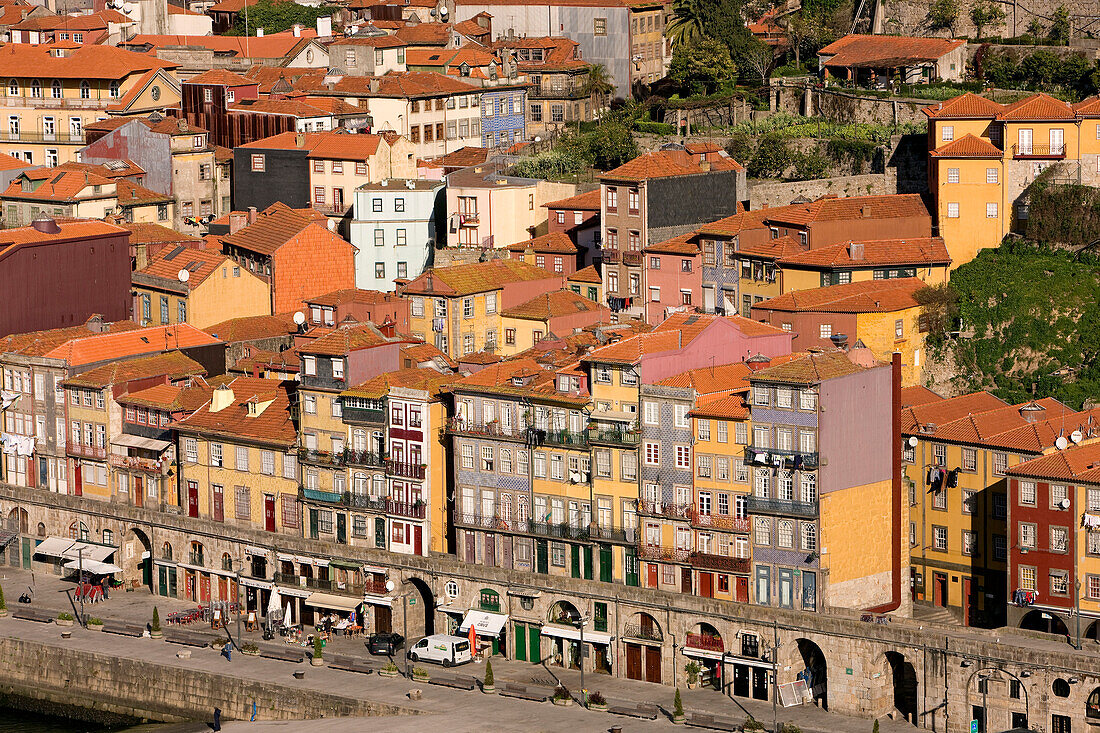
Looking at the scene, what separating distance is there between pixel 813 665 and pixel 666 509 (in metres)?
8.39

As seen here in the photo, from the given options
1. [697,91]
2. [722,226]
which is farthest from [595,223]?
[697,91]

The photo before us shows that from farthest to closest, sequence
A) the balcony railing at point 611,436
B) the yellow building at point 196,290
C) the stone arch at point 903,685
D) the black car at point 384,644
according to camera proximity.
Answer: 1. the yellow building at point 196,290
2. the black car at point 384,644
3. the balcony railing at point 611,436
4. the stone arch at point 903,685

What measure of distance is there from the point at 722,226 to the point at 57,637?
37.2 meters

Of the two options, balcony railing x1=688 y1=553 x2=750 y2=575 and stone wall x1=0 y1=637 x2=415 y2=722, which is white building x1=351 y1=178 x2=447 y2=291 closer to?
stone wall x1=0 y1=637 x2=415 y2=722

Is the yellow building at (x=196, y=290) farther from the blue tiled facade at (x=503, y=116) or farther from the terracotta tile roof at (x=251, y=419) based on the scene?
the blue tiled facade at (x=503, y=116)

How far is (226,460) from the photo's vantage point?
11506cm

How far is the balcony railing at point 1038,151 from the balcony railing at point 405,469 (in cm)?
3303

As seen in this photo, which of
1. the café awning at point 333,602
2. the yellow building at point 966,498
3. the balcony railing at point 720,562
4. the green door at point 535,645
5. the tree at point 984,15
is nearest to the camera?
the balcony railing at point 720,562

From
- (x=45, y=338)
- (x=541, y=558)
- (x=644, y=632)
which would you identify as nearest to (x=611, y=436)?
(x=541, y=558)

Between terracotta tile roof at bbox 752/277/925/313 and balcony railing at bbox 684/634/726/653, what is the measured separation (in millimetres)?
20050

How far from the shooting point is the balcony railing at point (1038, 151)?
405 ft

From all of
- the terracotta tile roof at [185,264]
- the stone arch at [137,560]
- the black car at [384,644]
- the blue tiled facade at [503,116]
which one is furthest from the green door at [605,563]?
the blue tiled facade at [503,116]

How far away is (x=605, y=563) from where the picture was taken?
344ft

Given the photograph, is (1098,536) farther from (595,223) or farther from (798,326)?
(595,223)
